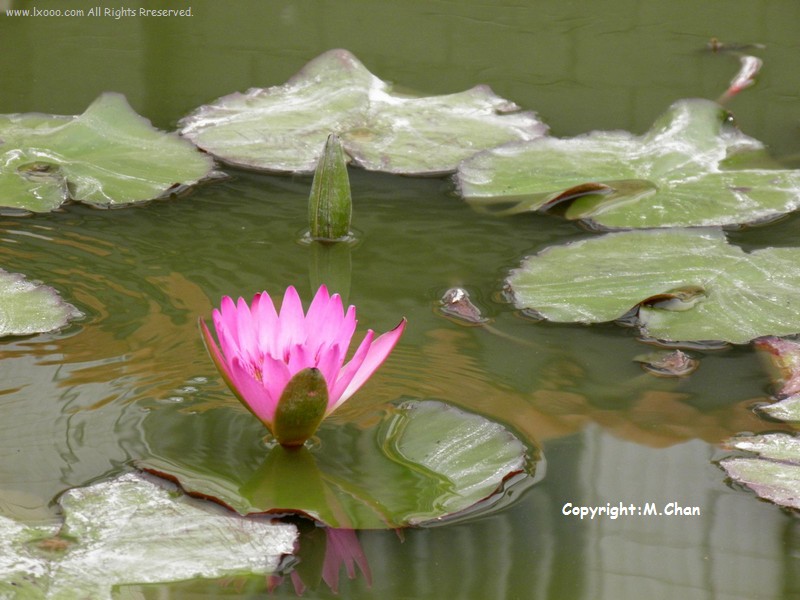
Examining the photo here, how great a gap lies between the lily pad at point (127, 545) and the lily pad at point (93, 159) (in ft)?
3.36

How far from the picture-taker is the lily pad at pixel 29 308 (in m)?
1.65

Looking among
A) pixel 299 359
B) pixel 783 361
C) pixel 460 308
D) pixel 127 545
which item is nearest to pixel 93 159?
pixel 460 308

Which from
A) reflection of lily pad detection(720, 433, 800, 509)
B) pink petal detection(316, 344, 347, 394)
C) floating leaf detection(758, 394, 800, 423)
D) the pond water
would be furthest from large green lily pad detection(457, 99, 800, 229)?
pink petal detection(316, 344, 347, 394)

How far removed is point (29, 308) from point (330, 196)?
0.61 meters

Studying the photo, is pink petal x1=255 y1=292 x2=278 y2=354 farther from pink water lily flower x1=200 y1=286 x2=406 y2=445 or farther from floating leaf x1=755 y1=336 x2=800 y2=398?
floating leaf x1=755 y1=336 x2=800 y2=398

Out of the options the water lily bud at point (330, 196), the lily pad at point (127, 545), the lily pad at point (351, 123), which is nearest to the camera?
the lily pad at point (127, 545)

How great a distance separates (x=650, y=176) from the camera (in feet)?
7.47

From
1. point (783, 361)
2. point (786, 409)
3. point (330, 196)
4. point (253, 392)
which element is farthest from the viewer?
point (330, 196)

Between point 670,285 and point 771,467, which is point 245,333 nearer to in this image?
point 771,467

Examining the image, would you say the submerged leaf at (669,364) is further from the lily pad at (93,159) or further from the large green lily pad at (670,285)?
the lily pad at (93,159)

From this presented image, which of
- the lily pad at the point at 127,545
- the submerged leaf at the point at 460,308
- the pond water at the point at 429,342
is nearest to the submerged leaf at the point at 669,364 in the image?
the pond water at the point at 429,342

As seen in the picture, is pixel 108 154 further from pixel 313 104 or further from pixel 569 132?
pixel 569 132

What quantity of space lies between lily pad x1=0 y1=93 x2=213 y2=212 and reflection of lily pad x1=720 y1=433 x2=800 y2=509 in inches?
50.9

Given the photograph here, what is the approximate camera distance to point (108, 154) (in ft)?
7.55
